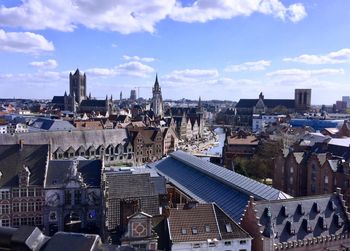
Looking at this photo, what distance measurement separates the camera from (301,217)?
34250mm

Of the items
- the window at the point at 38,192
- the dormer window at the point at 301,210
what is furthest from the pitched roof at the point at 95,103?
the dormer window at the point at 301,210

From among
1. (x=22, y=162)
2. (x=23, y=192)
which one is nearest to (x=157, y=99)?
(x=22, y=162)

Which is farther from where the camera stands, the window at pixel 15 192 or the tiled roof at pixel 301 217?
the window at pixel 15 192

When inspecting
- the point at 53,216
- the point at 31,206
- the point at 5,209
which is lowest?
the point at 53,216

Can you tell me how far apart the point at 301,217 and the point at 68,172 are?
86.8 feet

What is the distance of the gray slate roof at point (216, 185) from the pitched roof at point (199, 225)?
3155 millimetres

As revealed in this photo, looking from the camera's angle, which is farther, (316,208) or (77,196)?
(77,196)

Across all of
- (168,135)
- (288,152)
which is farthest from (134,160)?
(288,152)

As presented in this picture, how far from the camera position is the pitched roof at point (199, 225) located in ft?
103

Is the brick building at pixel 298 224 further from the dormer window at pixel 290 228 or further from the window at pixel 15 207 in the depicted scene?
the window at pixel 15 207

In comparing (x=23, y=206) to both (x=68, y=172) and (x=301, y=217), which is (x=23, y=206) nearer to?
(x=68, y=172)

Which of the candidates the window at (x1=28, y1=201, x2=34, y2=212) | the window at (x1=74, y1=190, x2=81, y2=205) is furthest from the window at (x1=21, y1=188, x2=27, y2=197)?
the window at (x1=74, y1=190, x2=81, y2=205)

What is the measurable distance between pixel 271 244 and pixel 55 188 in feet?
83.8

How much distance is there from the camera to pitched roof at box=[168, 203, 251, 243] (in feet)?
103
